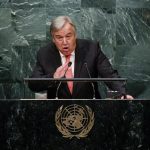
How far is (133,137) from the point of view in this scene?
11.6 feet

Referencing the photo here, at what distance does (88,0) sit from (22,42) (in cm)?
93

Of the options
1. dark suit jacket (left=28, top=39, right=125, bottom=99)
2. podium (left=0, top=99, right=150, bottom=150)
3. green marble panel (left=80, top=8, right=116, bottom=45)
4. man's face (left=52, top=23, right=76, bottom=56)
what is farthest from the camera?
green marble panel (left=80, top=8, right=116, bottom=45)

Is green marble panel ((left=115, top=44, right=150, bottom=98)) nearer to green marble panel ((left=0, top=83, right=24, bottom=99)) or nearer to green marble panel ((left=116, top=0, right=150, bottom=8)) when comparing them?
green marble panel ((left=116, top=0, right=150, bottom=8))

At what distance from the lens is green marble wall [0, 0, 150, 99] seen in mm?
6426

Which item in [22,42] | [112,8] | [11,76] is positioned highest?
[112,8]

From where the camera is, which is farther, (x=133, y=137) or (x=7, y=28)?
(x=7, y=28)

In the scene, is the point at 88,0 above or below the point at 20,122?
above

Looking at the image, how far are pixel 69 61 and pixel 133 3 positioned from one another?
230 centimetres

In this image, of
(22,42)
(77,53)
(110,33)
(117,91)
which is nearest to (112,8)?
(110,33)

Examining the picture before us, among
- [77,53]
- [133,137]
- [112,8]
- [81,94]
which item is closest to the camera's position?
[133,137]

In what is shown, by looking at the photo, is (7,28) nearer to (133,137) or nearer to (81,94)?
(81,94)

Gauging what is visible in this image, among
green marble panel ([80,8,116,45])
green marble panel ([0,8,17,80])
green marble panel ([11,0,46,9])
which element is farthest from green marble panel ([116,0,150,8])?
green marble panel ([0,8,17,80])

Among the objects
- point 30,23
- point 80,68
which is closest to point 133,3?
point 30,23

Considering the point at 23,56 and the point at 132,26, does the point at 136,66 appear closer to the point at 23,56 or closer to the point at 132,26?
the point at 132,26
